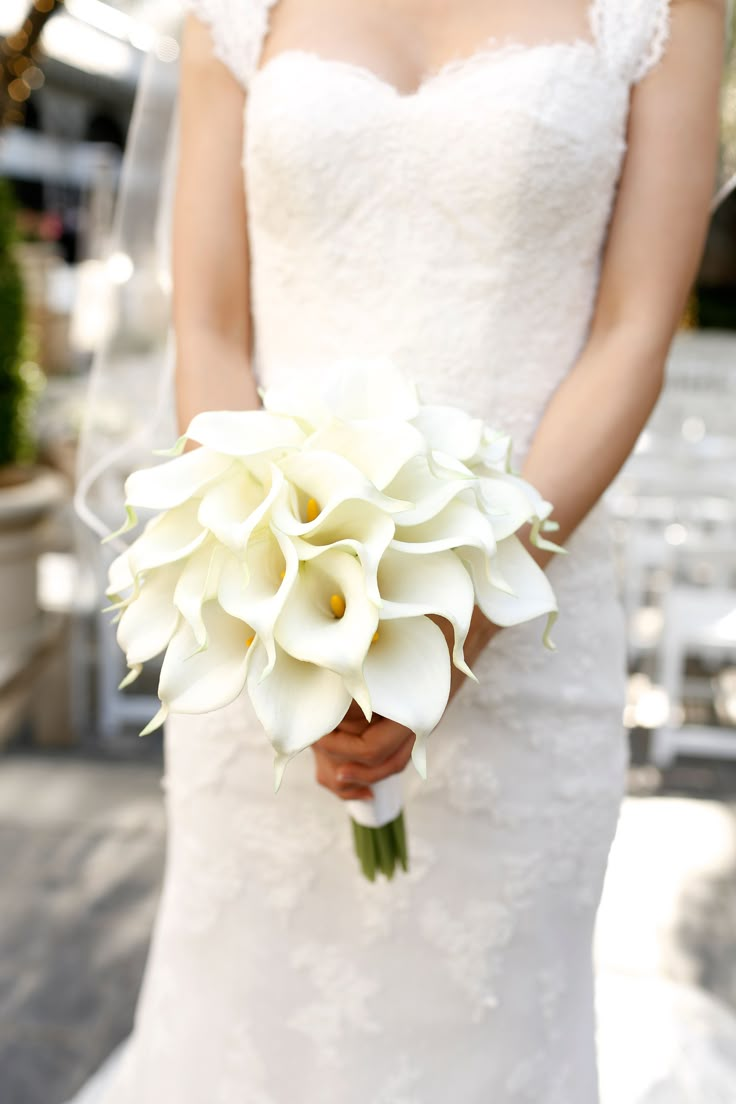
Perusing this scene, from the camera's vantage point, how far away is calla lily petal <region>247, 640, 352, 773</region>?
0.89 meters

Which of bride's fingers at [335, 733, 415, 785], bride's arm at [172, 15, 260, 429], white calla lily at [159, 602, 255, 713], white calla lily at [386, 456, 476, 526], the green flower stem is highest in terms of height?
bride's arm at [172, 15, 260, 429]

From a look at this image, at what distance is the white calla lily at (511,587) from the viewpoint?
0.99 m

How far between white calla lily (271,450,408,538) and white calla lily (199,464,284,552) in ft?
0.05

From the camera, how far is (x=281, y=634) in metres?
0.87

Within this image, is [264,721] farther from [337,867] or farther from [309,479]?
[337,867]

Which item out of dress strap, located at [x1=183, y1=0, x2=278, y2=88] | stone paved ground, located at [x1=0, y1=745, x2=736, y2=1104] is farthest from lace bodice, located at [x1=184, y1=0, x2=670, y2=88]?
stone paved ground, located at [x1=0, y1=745, x2=736, y2=1104]

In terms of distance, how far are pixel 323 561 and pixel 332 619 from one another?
2.2 inches

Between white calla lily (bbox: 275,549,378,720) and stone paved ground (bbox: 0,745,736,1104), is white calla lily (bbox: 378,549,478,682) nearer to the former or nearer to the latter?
white calla lily (bbox: 275,549,378,720)

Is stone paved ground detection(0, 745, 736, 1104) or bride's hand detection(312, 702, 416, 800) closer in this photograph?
bride's hand detection(312, 702, 416, 800)

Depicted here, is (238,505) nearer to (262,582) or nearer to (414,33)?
(262,582)

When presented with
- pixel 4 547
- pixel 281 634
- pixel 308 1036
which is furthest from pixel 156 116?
pixel 4 547

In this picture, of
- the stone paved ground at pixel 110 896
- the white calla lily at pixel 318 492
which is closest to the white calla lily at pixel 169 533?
the white calla lily at pixel 318 492

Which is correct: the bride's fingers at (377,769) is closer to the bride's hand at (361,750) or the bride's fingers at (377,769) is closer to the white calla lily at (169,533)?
the bride's hand at (361,750)

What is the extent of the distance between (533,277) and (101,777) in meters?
2.96
